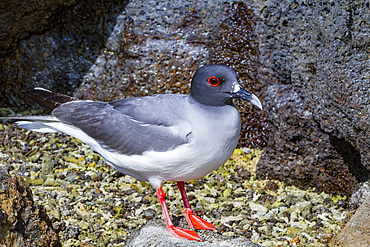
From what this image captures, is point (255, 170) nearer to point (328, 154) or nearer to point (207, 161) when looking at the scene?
point (328, 154)

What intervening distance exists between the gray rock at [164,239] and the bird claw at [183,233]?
32mm

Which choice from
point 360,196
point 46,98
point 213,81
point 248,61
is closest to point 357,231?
point 360,196

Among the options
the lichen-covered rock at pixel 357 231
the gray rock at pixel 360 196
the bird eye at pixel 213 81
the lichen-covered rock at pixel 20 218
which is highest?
the bird eye at pixel 213 81

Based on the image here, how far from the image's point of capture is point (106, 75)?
5660mm

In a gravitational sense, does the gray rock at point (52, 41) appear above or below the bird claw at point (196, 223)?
above

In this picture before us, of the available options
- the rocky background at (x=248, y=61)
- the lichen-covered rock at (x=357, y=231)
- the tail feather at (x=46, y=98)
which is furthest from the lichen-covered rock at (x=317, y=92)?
the tail feather at (x=46, y=98)

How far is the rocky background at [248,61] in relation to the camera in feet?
13.1

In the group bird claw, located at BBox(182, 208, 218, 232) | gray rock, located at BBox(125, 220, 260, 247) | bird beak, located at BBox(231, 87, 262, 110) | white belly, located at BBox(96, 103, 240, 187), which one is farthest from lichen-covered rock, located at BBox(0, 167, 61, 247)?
bird beak, located at BBox(231, 87, 262, 110)

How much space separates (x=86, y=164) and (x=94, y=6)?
6.50 feet

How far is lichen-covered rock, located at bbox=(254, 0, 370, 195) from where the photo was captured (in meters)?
3.86

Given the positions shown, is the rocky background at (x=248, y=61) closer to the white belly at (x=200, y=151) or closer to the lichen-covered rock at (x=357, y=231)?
the lichen-covered rock at (x=357, y=231)

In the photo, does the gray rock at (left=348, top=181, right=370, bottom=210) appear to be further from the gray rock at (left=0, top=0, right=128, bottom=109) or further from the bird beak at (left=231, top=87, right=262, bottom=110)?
the gray rock at (left=0, top=0, right=128, bottom=109)

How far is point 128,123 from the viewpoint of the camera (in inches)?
126

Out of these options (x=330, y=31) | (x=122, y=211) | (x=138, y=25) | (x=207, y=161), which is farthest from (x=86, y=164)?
(x=330, y=31)
